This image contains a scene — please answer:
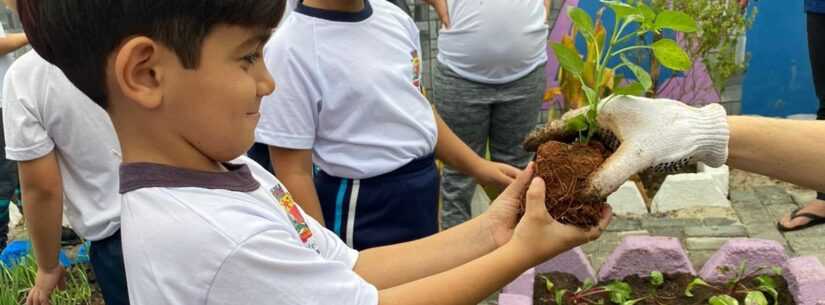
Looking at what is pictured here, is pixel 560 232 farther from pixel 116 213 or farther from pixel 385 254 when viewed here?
pixel 116 213

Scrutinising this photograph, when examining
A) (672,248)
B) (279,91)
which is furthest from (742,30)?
(279,91)

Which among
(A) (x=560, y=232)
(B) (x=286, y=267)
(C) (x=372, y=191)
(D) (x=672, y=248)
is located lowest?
(D) (x=672, y=248)

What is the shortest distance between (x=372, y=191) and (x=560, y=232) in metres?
0.78

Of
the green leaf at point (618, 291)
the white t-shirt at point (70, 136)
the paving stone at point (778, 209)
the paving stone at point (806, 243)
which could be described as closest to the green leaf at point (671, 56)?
the green leaf at point (618, 291)

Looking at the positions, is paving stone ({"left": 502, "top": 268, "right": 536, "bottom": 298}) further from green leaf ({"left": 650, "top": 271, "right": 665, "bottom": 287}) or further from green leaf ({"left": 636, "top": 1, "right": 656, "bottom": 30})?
green leaf ({"left": 636, "top": 1, "right": 656, "bottom": 30})

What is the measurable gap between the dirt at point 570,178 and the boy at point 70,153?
44.0 inches

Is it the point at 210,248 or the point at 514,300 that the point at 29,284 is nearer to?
the point at 514,300

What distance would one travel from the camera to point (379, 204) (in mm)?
2156

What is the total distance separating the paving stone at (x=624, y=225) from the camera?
398 cm

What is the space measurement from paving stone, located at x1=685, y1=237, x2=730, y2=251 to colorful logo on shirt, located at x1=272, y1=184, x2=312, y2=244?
8.69 ft

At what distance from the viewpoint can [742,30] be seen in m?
4.60

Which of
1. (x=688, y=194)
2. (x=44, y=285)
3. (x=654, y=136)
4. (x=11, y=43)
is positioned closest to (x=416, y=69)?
(x=654, y=136)

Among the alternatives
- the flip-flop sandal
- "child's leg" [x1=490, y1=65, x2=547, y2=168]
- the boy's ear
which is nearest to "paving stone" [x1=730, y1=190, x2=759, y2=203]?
the flip-flop sandal

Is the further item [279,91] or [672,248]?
[672,248]
